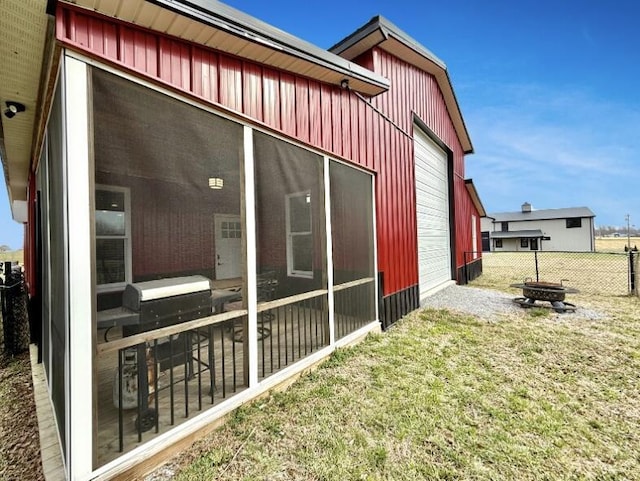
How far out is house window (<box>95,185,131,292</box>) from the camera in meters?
2.28

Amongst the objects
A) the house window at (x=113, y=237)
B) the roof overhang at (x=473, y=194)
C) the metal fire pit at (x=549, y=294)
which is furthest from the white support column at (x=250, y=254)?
the roof overhang at (x=473, y=194)

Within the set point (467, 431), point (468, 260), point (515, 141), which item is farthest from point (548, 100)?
point (467, 431)

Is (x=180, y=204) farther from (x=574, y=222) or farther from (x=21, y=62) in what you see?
(x=574, y=222)

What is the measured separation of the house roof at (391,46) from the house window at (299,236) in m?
3.37

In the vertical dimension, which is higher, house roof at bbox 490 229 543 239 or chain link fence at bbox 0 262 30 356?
house roof at bbox 490 229 543 239

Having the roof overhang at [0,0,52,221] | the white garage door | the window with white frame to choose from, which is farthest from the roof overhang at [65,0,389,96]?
the window with white frame

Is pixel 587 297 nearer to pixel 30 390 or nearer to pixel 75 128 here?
pixel 75 128

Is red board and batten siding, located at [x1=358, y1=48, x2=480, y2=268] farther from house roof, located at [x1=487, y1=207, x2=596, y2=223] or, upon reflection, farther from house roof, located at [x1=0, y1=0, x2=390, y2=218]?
house roof, located at [x1=487, y1=207, x2=596, y2=223]

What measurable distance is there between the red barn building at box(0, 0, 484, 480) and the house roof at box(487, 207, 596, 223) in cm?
3378

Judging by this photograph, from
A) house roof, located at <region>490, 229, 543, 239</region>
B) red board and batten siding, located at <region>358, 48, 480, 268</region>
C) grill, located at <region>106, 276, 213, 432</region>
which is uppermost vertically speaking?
red board and batten siding, located at <region>358, 48, 480, 268</region>

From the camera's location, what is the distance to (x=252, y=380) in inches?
104

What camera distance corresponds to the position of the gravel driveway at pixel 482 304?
5742 millimetres

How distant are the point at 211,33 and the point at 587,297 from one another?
9.66 m

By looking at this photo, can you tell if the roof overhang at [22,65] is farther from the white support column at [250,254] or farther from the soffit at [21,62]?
the white support column at [250,254]
